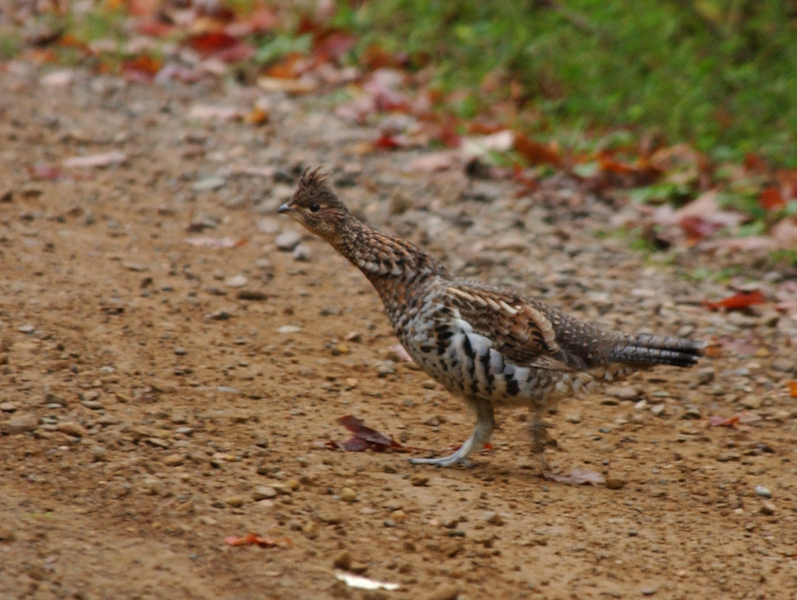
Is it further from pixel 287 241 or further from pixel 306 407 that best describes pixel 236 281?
pixel 306 407

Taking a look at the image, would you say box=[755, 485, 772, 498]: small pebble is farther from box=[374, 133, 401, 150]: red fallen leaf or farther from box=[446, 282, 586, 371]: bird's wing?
box=[374, 133, 401, 150]: red fallen leaf

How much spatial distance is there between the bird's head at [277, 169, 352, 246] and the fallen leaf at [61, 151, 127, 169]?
10.00ft

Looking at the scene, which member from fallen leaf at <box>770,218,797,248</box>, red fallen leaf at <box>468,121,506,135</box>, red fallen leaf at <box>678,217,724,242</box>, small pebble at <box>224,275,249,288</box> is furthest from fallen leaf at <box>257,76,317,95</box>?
fallen leaf at <box>770,218,797,248</box>

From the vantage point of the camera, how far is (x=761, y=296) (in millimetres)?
6258

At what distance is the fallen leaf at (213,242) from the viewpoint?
6527mm

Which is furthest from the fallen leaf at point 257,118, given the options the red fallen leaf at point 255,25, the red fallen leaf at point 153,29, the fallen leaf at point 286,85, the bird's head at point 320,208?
the bird's head at point 320,208

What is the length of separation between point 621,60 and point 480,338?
16.1ft

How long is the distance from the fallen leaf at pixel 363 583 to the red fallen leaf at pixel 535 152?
4.73 m

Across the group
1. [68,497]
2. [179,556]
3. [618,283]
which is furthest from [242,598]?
[618,283]

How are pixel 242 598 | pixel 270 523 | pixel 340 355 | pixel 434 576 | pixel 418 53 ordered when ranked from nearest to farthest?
pixel 242 598, pixel 434 576, pixel 270 523, pixel 340 355, pixel 418 53

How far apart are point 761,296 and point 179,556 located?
155 inches

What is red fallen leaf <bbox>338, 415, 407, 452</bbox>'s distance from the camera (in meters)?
4.52

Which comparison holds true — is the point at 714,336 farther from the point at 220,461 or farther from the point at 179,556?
the point at 179,556

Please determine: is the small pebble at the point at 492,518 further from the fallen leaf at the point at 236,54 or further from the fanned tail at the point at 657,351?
the fallen leaf at the point at 236,54
